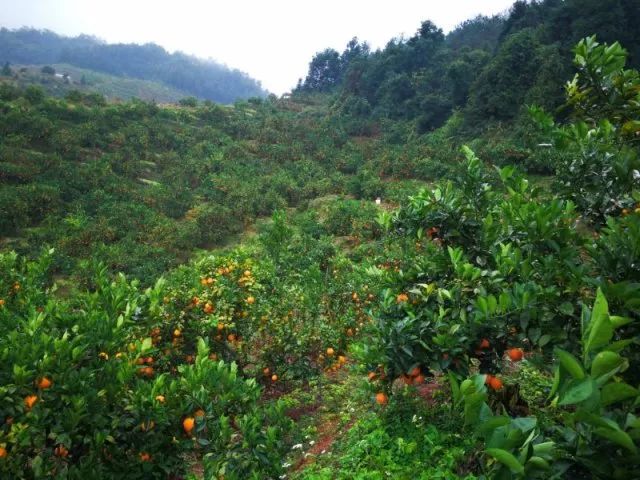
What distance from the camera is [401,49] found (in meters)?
39.7

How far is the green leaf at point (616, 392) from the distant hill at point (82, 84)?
38675 millimetres

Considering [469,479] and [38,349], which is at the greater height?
[38,349]

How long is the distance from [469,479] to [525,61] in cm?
2480

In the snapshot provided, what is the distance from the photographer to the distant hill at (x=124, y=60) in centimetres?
10781

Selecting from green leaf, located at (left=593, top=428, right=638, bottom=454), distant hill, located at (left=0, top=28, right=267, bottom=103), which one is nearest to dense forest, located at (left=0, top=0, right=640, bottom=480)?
green leaf, located at (left=593, top=428, right=638, bottom=454)

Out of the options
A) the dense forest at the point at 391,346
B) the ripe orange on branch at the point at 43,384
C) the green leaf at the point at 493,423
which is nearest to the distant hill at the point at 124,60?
the dense forest at the point at 391,346

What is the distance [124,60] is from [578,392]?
14268 cm

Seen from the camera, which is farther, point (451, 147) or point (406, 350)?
point (451, 147)

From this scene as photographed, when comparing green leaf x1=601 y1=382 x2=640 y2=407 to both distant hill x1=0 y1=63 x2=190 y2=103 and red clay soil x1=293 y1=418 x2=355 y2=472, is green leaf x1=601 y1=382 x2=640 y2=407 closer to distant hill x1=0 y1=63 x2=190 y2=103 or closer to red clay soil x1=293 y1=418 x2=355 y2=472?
red clay soil x1=293 y1=418 x2=355 y2=472

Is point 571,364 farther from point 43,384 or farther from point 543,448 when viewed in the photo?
point 43,384

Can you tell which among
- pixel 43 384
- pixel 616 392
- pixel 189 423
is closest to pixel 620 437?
pixel 616 392

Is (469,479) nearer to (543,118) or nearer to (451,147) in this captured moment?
(543,118)

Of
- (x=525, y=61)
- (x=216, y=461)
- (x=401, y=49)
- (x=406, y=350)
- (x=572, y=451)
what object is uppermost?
(x=401, y=49)

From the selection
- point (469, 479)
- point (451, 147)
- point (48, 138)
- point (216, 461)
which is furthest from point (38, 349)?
point (451, 147)
